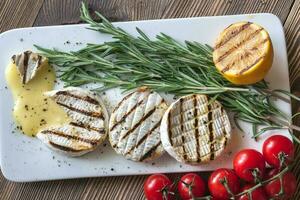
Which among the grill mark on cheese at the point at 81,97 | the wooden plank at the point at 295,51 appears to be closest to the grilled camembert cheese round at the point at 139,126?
the grill mark on cheese at the point at 81,97

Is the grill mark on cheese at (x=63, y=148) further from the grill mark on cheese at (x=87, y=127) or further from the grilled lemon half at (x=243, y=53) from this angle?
the grilled lemon half at (x=243, y=53)

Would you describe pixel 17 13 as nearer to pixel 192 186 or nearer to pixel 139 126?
pixel 139 126

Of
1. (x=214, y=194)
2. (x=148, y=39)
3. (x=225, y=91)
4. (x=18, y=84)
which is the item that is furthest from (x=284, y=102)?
(x=18, y=84)

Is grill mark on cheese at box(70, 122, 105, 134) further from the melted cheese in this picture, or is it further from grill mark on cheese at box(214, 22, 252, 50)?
grill mark on cheese at box(214, 22, 252, 50)

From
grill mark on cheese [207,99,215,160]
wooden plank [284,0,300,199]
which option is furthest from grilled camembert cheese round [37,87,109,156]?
wooden plank [284,0,300,199]

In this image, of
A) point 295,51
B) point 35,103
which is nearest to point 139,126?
point 35,103
